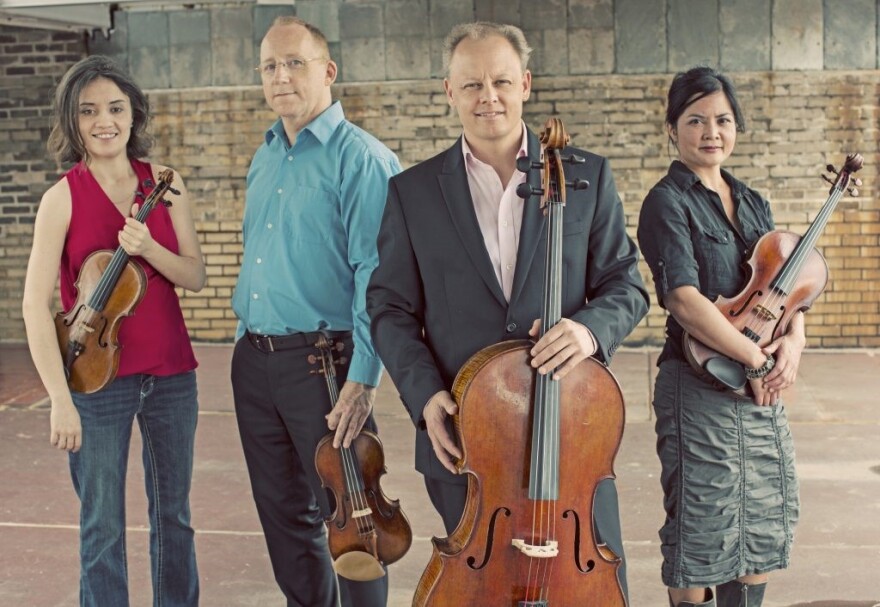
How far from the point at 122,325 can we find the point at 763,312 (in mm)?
1705

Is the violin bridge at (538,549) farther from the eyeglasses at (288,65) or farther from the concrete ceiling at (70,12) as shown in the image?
the concrete ceiling at (70,12)

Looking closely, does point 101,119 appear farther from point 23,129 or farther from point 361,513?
point 23,129

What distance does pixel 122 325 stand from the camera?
9.67 feet

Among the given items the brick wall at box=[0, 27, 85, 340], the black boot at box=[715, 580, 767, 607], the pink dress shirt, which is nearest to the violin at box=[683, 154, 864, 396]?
the black boot at box=[715, 580, 767, 607]

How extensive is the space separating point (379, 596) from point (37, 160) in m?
7.02

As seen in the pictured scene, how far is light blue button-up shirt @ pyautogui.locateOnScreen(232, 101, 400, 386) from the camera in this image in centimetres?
298

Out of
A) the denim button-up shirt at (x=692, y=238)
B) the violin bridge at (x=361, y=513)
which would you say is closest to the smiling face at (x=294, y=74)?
the denim button-up shirt at (x=692, y=238)

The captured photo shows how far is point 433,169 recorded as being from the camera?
254cm

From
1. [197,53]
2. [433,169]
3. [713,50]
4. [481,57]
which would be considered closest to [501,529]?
[433,169]

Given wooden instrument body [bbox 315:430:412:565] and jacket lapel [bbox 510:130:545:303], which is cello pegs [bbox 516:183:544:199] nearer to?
jacket lapel [bbox 510:130:545:303]

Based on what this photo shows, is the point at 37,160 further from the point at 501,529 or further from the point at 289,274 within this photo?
the point at 501,529

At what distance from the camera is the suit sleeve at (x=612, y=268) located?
2420mm

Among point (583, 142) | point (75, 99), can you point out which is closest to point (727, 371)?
point (75, 99)

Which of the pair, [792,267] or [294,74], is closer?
[792,267]
